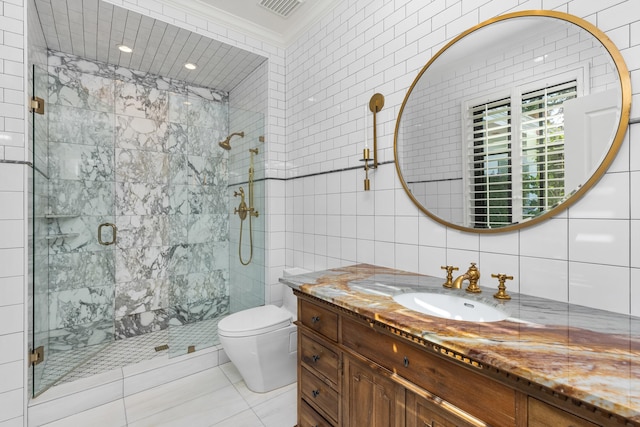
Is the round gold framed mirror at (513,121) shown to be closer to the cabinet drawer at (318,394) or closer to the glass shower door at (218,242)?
the cabinet drawer at (318,394)

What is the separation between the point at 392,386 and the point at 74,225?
2884 mm

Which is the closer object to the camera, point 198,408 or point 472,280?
point 472,280

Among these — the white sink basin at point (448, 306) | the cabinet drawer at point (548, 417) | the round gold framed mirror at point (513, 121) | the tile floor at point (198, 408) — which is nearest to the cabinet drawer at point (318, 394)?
the tile floor at point (198, 408)

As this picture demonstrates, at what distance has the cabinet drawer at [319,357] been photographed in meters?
1.37

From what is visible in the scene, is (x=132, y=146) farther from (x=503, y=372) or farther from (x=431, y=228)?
(x=503, y=372)

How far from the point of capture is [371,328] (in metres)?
1.17

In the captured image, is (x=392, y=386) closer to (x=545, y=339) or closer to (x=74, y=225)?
(x=545, y=339)

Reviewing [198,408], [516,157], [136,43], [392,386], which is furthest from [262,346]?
[136,43]

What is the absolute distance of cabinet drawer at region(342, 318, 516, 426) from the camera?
788 millimetres

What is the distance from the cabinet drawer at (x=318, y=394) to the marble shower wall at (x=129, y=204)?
4.44 ft

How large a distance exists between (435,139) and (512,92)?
0.40m

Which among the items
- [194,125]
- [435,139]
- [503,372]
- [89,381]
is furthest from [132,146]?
[503,372]

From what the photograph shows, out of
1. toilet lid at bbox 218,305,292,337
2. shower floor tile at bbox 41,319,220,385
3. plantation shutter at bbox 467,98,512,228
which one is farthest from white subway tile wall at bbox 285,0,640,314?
shower floor tile at bbox 41,319,220,385

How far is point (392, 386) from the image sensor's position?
3.59 feet
